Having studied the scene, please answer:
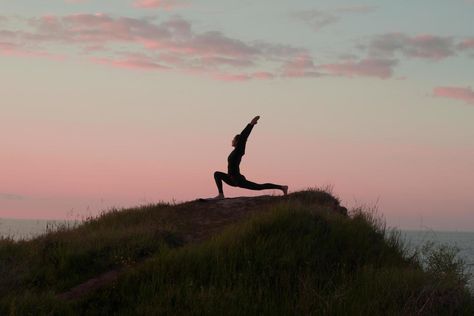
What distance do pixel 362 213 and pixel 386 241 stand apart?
180 cm

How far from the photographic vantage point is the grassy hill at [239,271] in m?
10.4

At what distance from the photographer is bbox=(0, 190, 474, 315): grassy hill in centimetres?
Answer: 1040

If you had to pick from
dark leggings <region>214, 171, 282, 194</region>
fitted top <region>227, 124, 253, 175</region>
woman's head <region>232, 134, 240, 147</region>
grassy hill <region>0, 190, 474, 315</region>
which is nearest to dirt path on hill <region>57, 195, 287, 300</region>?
grassy hill <region>0, 190, 474, 315</region>

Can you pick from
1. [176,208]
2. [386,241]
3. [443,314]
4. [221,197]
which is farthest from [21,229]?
[443,314]

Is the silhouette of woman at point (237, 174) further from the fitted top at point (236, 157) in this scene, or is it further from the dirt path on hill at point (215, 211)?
the dirt path on hill at point (215, 211)

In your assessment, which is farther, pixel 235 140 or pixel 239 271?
pixel 235 140

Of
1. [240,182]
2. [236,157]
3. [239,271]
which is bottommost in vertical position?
[239,271]

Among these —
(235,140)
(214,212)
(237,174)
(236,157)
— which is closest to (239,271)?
(214,212)

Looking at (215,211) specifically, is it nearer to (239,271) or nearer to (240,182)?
(240,182)

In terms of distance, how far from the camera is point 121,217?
714 inches

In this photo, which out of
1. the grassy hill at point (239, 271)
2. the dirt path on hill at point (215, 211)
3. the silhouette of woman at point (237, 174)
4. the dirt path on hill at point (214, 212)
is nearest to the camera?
the grassy hill at point (239, 271)

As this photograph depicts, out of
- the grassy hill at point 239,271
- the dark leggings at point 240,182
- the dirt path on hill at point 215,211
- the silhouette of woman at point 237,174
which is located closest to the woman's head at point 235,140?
the silhouette of woman at point 237,174

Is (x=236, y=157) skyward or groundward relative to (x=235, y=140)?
groundward

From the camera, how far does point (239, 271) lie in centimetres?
1166
